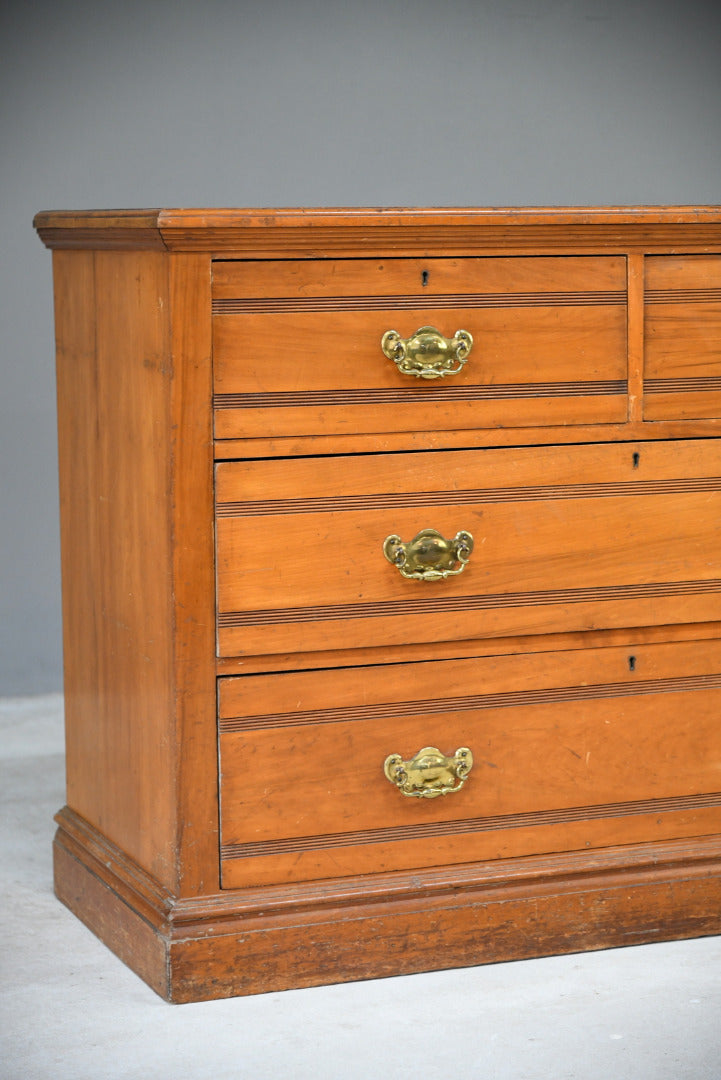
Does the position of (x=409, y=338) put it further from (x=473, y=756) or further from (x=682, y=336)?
(x=473, y=756)

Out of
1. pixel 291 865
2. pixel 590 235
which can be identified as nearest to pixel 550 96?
pixel 590 235

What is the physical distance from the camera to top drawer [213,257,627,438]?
2.21 metres

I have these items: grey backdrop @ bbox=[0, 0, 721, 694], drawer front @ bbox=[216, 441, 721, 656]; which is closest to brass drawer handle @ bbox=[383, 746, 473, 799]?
drawer front @ bbox=[216, 441, 721, 656]

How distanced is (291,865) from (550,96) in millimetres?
2508

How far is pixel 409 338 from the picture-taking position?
227cm

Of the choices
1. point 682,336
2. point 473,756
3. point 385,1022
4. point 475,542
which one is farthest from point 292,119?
point 385,1022

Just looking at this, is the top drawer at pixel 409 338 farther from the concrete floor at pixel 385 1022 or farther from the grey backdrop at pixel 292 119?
the grey backdrop at pixel 292 119

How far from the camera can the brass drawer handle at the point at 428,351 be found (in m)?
2.26

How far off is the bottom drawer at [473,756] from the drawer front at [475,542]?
7cm

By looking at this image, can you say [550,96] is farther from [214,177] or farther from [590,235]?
[590,235]

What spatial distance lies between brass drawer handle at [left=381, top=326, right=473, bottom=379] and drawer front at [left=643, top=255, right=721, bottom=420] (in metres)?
0.30

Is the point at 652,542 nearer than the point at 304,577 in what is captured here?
No

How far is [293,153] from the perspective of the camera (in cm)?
396

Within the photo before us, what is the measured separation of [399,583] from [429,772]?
0.28 m
